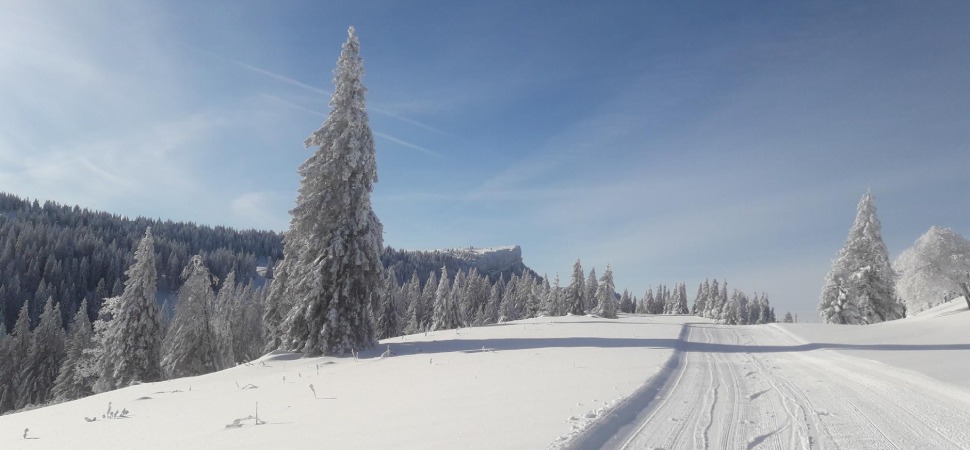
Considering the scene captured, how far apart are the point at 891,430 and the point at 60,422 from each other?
40.5ft

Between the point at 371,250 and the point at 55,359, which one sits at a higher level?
the point at 371,250

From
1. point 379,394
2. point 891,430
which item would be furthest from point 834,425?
point 379,394

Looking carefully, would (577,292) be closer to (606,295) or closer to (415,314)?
(606,295)

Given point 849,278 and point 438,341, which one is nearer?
point 438,341

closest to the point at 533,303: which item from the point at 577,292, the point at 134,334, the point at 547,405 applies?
the point at 577,292

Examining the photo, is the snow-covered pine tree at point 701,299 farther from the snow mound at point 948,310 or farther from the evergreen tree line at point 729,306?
the snow mound at point 948,310

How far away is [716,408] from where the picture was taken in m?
6.85

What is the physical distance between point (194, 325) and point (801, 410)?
112 feet

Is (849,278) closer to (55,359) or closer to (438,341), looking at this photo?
(438,341)

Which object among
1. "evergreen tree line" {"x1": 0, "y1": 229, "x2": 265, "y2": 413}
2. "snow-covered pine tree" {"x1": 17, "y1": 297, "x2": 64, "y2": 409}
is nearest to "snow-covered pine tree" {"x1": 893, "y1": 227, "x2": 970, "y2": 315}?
"evergreen tree line" {"x1": 0, "y1": 229, "x2": 265, "y2": 413}

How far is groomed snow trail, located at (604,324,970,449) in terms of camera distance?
17.5 feet

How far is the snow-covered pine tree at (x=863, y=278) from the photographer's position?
35.0 meters

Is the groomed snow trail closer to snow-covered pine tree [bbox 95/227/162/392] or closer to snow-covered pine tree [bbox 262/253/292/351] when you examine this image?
snow-covered pine tree [bbox 262/253/292/351]

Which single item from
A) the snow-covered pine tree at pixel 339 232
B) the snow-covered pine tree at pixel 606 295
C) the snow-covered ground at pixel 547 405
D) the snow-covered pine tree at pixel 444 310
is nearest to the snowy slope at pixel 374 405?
the snow-covered ground at pixel 547 405
